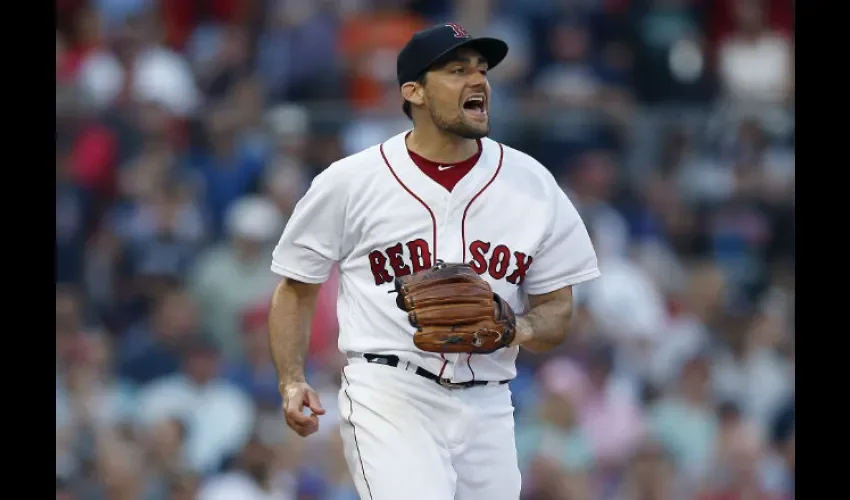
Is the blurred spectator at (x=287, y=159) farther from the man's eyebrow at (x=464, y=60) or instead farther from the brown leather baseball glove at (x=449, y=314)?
the brown leather baseball glove at (x=449, y=314)

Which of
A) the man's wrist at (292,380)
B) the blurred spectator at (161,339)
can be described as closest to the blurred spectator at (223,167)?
the blurred spectator at (161,339)

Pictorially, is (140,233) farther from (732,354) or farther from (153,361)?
(732,354)

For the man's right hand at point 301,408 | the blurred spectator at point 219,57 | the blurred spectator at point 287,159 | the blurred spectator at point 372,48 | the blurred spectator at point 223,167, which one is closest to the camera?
the man's right hand at point 301,408

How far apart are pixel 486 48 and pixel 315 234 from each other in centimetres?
81

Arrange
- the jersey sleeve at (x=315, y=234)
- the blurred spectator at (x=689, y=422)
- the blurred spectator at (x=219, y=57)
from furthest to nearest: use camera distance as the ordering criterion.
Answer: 1. the blurred spectator at (x=219, y=57)
2. the blurred spectator at (x=689, y=422)
3. the jersey sleeve at (x=315, y=234)

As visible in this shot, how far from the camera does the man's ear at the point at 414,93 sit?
493cm

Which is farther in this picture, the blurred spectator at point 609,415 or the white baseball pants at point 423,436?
the blurred spectator at point 609,415

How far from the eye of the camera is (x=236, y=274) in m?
8.78

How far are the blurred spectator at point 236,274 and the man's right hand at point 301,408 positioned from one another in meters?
3.79

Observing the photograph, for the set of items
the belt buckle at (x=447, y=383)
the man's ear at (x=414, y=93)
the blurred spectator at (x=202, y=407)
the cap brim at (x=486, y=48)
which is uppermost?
the cap brim at (x=486, y=48)

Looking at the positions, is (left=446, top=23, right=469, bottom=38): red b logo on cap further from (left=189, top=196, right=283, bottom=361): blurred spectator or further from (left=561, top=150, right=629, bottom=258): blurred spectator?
(left=561, top=150, right=629, bottom=258): blurred spectator

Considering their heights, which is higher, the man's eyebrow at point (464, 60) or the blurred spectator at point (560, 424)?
the man's eyebrow at point (464, 60)

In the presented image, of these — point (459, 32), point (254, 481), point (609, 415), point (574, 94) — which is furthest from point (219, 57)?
point (459, 32)
